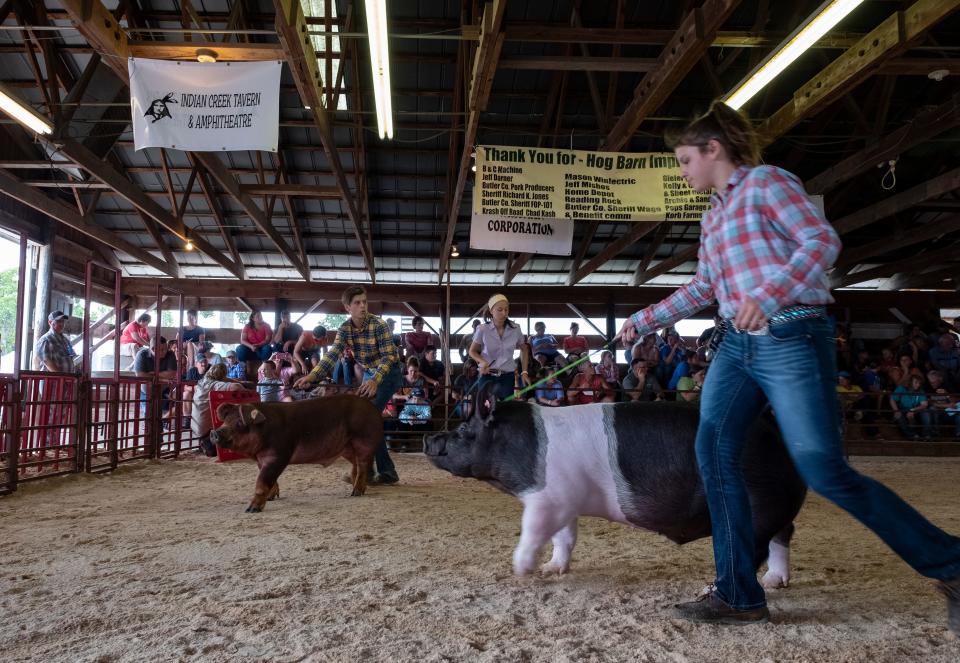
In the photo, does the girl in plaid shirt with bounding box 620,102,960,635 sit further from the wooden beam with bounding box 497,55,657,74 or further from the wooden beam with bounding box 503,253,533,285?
the wooden beam with bounding box 503,253,533,285

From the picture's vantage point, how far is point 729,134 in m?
2.21

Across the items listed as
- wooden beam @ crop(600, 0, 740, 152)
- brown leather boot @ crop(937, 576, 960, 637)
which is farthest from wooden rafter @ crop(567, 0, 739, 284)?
brown leather boot @ crop(937, 576, 960, 637)

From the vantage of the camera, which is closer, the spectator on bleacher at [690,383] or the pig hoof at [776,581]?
the pig hoof at [776,581]

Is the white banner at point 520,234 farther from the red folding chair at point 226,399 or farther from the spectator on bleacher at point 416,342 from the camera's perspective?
the spectator on bleacher at point 416,342

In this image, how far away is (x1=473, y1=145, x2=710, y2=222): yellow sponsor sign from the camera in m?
7.71

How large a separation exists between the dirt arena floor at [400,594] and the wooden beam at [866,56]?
10.9 feet

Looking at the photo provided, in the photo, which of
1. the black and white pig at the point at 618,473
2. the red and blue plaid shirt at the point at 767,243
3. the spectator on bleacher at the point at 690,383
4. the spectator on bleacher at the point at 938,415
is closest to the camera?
the red and blue plaid shirt at the point at 767,243

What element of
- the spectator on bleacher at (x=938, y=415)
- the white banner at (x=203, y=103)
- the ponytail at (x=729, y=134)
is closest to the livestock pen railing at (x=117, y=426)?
the spectator on bleacher at (x=938, y=415)

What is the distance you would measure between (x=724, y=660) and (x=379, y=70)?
574 cm

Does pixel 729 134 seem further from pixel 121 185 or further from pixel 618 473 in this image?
pixel 121 185

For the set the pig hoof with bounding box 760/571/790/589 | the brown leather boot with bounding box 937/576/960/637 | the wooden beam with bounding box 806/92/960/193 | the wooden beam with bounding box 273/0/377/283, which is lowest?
the pig hoof with bounding box 760/571/790/589

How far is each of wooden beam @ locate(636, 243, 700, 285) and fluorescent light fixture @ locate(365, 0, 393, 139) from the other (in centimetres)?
830

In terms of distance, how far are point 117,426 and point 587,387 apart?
602cm

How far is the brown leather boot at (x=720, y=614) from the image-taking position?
2.15 metres
